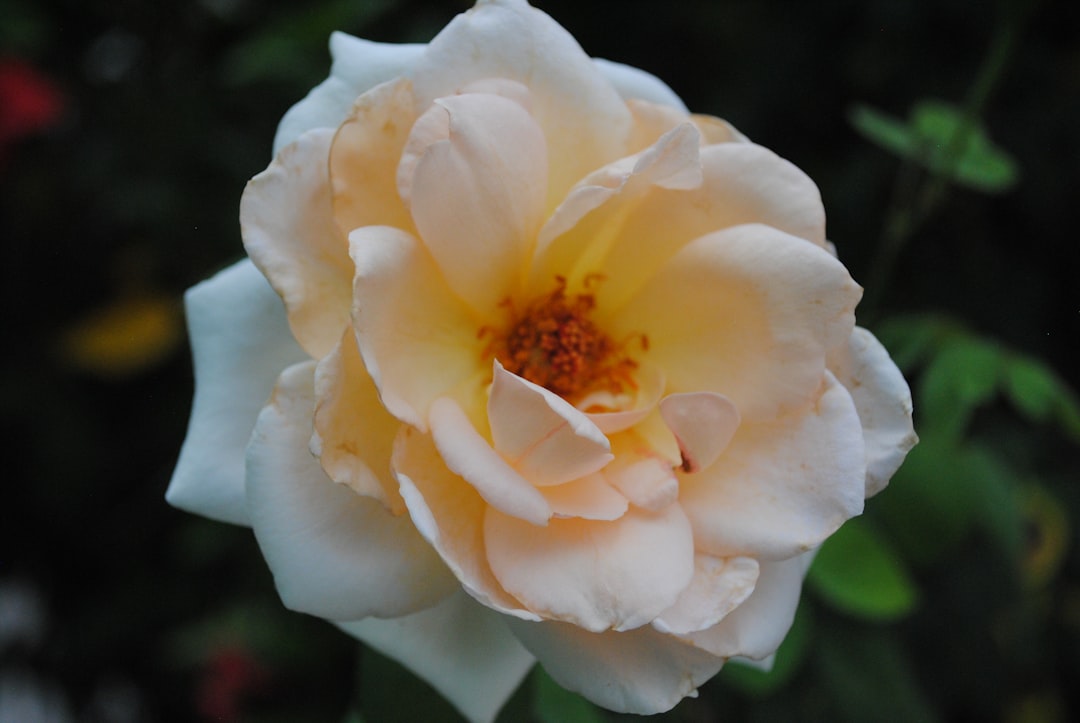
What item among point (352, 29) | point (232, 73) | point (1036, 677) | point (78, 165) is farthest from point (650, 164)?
point (1036, 677)

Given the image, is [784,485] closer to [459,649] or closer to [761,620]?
[761,620]

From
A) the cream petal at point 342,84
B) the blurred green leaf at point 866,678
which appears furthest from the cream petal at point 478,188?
the blurred green leaf at point 866,678

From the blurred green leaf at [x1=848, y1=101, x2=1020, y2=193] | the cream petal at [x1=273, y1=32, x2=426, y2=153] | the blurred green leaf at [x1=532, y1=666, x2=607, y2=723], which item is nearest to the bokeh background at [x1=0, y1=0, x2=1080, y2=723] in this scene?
the blurred green leaf at [x1=848, y1=101, x2=1020, y2=193]

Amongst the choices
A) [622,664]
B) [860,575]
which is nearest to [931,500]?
[860,575]

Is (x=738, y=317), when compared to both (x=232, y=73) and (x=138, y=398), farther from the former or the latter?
(x=138, y=398)

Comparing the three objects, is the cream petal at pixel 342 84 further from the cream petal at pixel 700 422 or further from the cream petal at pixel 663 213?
the cream petal at pixel 700 422

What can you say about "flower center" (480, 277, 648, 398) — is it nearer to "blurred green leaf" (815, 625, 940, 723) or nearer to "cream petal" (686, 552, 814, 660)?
"cream petal" (686, 552, 814, 660)
